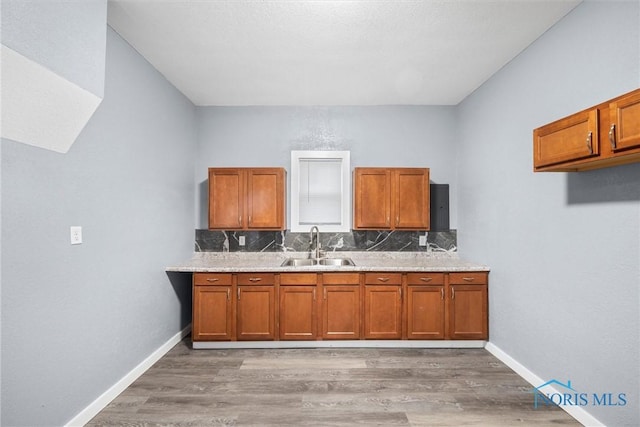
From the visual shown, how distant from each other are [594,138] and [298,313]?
9.07ft

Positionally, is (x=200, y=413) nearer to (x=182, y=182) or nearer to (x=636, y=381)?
(x=182, y=182)

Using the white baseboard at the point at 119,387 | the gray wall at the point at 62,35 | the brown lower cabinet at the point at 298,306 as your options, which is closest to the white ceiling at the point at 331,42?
the gray wall at the point at 62,35

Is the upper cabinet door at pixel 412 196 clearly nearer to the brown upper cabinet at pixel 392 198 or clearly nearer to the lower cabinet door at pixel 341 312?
the brown upper cabinet at pixel 392 198

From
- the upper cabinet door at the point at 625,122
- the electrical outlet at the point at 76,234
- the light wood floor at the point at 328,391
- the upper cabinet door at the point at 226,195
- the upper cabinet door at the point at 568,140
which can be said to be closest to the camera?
the upper cabinet door at the point at 625,122

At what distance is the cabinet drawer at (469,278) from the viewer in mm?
3277

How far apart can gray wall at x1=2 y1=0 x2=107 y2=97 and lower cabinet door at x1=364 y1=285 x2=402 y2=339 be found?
9.38 ft

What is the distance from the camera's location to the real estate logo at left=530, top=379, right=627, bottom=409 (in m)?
1.89

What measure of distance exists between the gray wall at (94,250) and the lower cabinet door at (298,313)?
1.22m

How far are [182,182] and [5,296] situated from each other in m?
2.24

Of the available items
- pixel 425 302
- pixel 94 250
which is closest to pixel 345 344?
pixel 425 302

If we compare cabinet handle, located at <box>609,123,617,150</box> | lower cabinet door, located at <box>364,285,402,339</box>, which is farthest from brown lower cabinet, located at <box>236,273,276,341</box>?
cabinet handle, located at <box>609,123,617,150</box>

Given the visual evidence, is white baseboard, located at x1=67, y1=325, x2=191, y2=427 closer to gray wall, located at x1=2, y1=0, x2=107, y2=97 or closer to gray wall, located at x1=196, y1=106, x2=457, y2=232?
gray wall, located at x1=196, y1=106, x2=457, y2=232

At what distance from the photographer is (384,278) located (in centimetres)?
331

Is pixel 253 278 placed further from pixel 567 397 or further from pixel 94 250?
pixel 567 397
